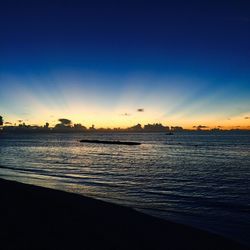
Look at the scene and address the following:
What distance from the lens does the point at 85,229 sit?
515 inches

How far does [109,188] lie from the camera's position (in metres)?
29.5

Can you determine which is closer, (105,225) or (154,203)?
(105,225)

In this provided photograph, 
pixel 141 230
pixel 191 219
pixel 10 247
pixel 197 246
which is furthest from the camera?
pixel 191 219

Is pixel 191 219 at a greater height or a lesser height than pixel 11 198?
lesser

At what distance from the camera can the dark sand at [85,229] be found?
1130cm

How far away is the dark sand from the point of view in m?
11.3

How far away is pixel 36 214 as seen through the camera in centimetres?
1498

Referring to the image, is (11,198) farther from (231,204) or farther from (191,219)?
(231,204)

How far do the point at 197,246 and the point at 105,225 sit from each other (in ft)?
14.2

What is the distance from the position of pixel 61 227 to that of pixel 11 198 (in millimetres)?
6621

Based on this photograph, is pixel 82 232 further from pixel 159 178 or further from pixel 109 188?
pixel 159 178

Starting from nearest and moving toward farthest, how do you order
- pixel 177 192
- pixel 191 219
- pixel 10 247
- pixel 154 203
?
1. pixel 10 247
2. pixel 191 219
3. pixel 154 203
4. pixel 177 192

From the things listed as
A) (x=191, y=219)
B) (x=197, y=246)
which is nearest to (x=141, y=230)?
(x=197, y=246)

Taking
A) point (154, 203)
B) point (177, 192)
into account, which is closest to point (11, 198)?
point (154, 203)
